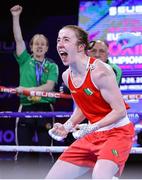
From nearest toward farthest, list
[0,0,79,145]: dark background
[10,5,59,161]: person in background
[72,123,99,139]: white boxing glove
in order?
[72,123,99,139]: white boxing glove < [10,5,59,161]: person in background < [0,0,79,145]: dark background

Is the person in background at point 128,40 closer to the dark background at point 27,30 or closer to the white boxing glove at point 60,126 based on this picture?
the dark background at point 27,30

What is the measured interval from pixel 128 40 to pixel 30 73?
5.48 ft

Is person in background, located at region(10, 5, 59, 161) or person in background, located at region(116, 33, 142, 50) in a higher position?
person in background, located at region(116, 33, 142, 50)

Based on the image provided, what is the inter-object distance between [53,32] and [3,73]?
89cm

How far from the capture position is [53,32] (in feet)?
20.6

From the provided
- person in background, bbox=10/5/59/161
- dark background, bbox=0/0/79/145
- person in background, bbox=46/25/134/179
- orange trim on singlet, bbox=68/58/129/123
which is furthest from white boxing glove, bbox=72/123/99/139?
dark background, bbox=0/0/79/145

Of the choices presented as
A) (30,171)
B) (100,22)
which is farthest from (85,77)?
(100,22)

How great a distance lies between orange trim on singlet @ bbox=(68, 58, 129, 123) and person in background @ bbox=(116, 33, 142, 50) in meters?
2.91

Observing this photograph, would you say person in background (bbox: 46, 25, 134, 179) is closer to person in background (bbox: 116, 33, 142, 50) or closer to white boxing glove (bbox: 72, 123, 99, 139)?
white boxing glove (bbox: 72, 123, 99, 139)

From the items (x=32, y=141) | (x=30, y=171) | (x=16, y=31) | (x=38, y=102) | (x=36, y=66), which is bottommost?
(x=30, y=171)

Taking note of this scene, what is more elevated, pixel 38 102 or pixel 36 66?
pixel 36 66

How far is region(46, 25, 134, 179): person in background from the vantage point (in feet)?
9.04

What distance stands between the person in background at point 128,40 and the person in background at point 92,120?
9.30 feet

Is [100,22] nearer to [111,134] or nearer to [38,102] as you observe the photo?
[38,102]
